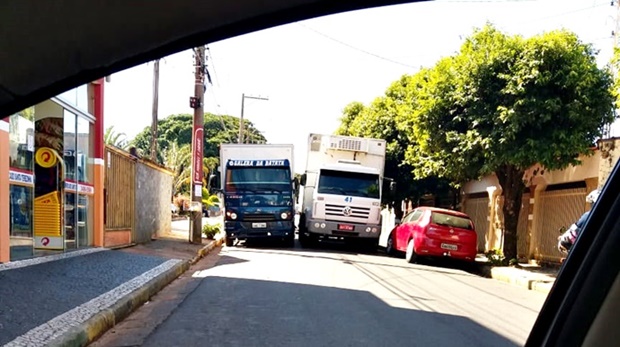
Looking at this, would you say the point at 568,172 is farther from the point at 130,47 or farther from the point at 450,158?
the point at 130,47

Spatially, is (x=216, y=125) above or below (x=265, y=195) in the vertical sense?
above

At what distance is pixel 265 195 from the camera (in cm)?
1758

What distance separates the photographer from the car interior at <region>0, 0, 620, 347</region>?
142cm

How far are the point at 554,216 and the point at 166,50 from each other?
1544cm

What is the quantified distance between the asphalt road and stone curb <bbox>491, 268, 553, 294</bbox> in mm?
338

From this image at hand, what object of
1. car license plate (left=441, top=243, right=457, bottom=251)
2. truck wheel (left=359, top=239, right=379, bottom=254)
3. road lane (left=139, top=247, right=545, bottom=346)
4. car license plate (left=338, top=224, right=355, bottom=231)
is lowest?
truck wheel (left=359, top=239, right=379, bottom=254)

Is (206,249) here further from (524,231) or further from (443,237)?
(524,231)

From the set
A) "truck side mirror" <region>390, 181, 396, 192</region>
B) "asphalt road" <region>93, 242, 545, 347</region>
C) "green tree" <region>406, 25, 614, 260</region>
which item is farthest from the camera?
"truck side mirror" <region>390, 181, 396, 192</region>

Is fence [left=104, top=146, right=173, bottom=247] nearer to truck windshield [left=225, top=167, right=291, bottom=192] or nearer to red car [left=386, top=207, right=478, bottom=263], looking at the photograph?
truck windshield [left=225, top=167, right=291, bottom=192]

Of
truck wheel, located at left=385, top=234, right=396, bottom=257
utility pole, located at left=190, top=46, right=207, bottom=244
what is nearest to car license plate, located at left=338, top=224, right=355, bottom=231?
truck wheel, located at left=385, top=234, right=396, bottom=257

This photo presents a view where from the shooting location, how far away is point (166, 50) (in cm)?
170

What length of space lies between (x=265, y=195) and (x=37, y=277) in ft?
31.6

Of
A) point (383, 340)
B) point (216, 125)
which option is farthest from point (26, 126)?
point (216, 125)

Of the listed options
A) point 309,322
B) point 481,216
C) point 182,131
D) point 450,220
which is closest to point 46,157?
point 309,322
